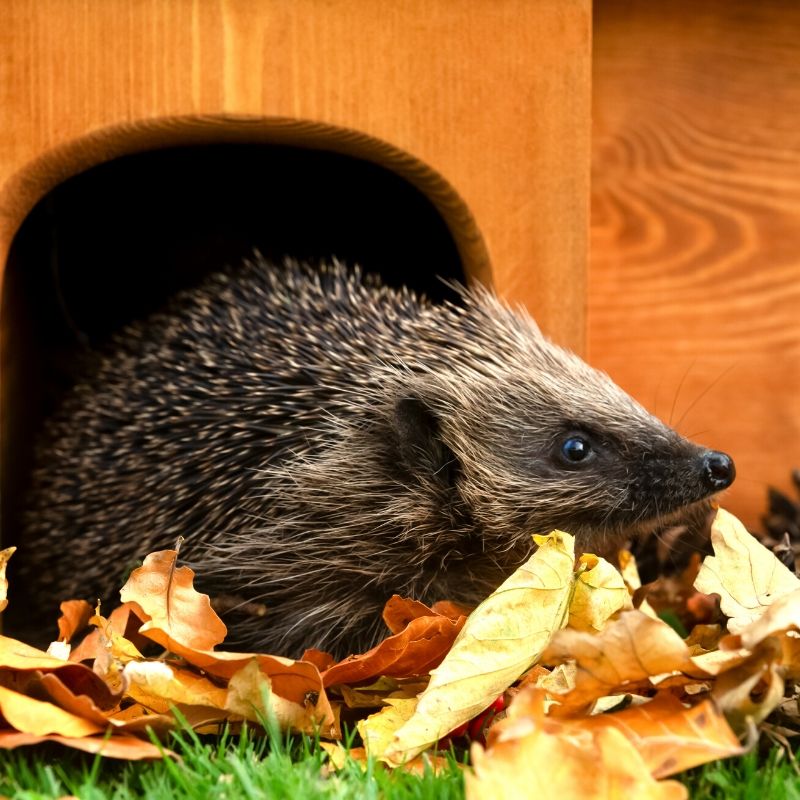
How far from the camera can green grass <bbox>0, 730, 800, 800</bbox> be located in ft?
5.92

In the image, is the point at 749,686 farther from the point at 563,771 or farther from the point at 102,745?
the point at 102,745

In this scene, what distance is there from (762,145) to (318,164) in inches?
69.8

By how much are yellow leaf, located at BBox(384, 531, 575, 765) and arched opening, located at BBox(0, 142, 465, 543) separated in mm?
2091

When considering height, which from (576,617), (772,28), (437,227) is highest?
(772,28)

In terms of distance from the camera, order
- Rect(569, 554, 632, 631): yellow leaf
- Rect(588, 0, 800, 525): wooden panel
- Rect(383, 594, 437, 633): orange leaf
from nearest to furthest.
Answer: Rect(569, 554, 632, 631): yellow leaf, Rect(383, 594, 437, 633): orange leaf, Rect(588, 0, 800, 525): wooden panel

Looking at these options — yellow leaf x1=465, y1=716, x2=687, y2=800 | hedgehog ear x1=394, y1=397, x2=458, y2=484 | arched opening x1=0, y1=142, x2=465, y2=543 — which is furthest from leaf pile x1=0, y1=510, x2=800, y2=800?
arched opening x1=0, y1=142, x2=465, y2=543

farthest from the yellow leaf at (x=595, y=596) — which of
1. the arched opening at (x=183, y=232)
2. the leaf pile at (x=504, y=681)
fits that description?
the arched opening at (x=183, y=232)

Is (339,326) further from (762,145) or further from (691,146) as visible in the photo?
(762,145)

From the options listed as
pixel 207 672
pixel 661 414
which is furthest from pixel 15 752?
pixel 661 414

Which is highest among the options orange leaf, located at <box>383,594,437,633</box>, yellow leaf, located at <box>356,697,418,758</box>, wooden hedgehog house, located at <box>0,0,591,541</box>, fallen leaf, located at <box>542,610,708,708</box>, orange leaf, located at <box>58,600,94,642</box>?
wooden hedgehog house, located at <box>0,0,591,541</box>

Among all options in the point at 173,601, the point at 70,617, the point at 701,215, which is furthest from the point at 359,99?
the point at 70,617

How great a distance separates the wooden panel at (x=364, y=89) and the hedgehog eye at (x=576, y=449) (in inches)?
24.6

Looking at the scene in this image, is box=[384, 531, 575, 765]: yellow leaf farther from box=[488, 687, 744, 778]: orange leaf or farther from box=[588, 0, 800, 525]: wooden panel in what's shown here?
box=[588, 0, 800, 525]: wooden panel

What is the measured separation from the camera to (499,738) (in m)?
1.71
